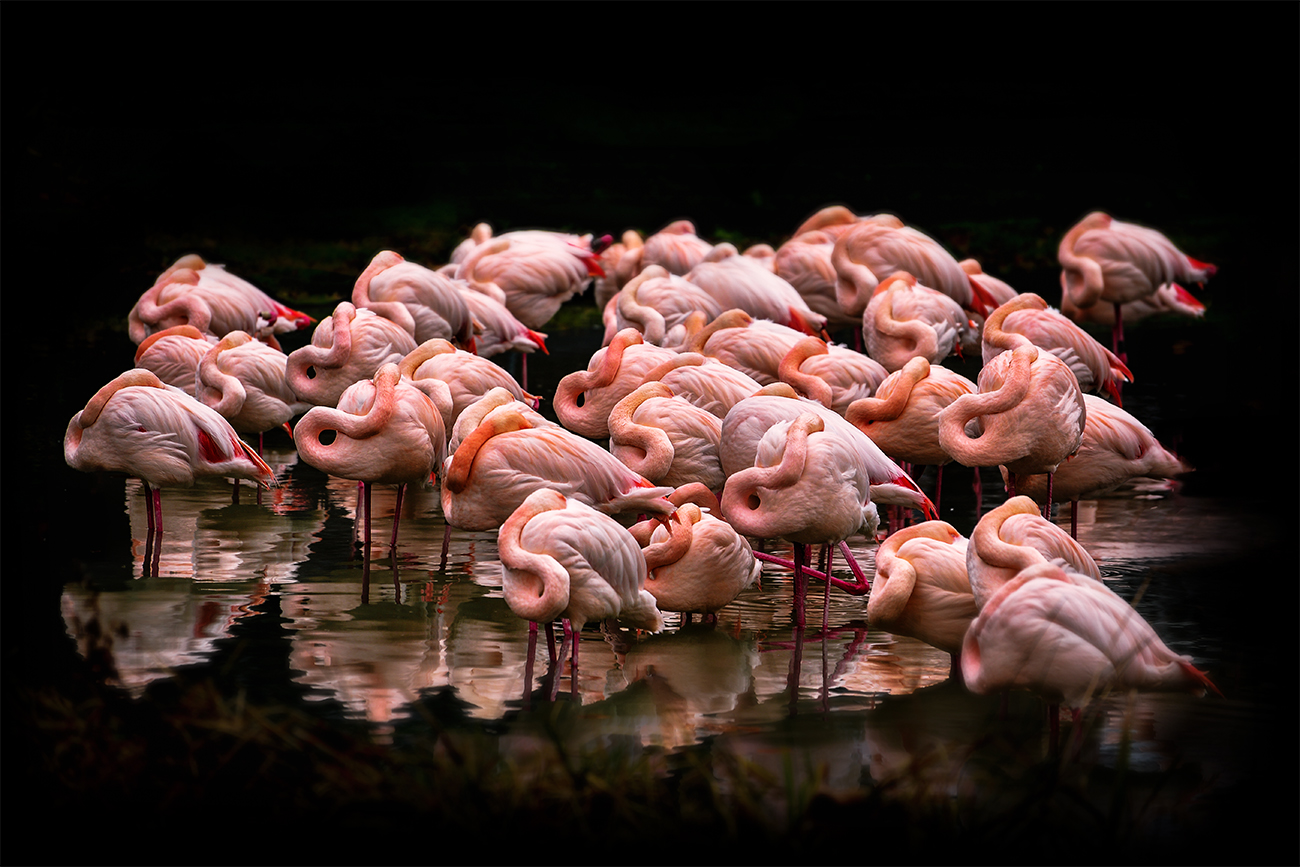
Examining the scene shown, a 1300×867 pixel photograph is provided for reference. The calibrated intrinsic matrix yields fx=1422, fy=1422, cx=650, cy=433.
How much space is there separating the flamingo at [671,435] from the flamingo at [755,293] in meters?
2.65

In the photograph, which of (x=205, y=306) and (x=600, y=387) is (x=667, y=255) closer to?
Answer: (x=205, y=306)

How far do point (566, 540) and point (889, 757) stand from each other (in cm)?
99

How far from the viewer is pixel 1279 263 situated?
13305 millimetres

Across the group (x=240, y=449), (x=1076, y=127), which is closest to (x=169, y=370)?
(x=240, y=449)

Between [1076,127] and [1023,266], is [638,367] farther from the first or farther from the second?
[1076,127]

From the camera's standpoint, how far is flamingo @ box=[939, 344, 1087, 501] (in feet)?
16.5

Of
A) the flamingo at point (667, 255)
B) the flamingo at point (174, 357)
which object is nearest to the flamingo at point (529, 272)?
the flamingo at point (667, 255)

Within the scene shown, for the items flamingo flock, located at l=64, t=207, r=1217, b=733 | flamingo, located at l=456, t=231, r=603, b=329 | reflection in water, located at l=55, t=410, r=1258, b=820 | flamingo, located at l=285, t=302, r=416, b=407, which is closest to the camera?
reflection in water, located at l=55, t=410, r=1258, b=820

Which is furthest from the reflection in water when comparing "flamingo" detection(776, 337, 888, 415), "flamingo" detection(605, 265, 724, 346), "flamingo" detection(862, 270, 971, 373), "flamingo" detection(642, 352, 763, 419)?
"flamingo" detection(605, 265, 724, 346)

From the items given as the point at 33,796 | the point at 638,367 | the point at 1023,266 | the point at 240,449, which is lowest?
the point at 33,796

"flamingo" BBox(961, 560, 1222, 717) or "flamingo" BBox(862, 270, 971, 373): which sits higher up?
"flamingo" BBox(862, 270, 971, 373)

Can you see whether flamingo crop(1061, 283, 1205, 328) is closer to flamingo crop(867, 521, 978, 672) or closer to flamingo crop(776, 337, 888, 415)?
flamingo crop(776, 337, 888, 415)

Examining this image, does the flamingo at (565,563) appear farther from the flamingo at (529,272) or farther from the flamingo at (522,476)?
the flamingo at (529,272)

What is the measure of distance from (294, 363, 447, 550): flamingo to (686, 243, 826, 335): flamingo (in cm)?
309
